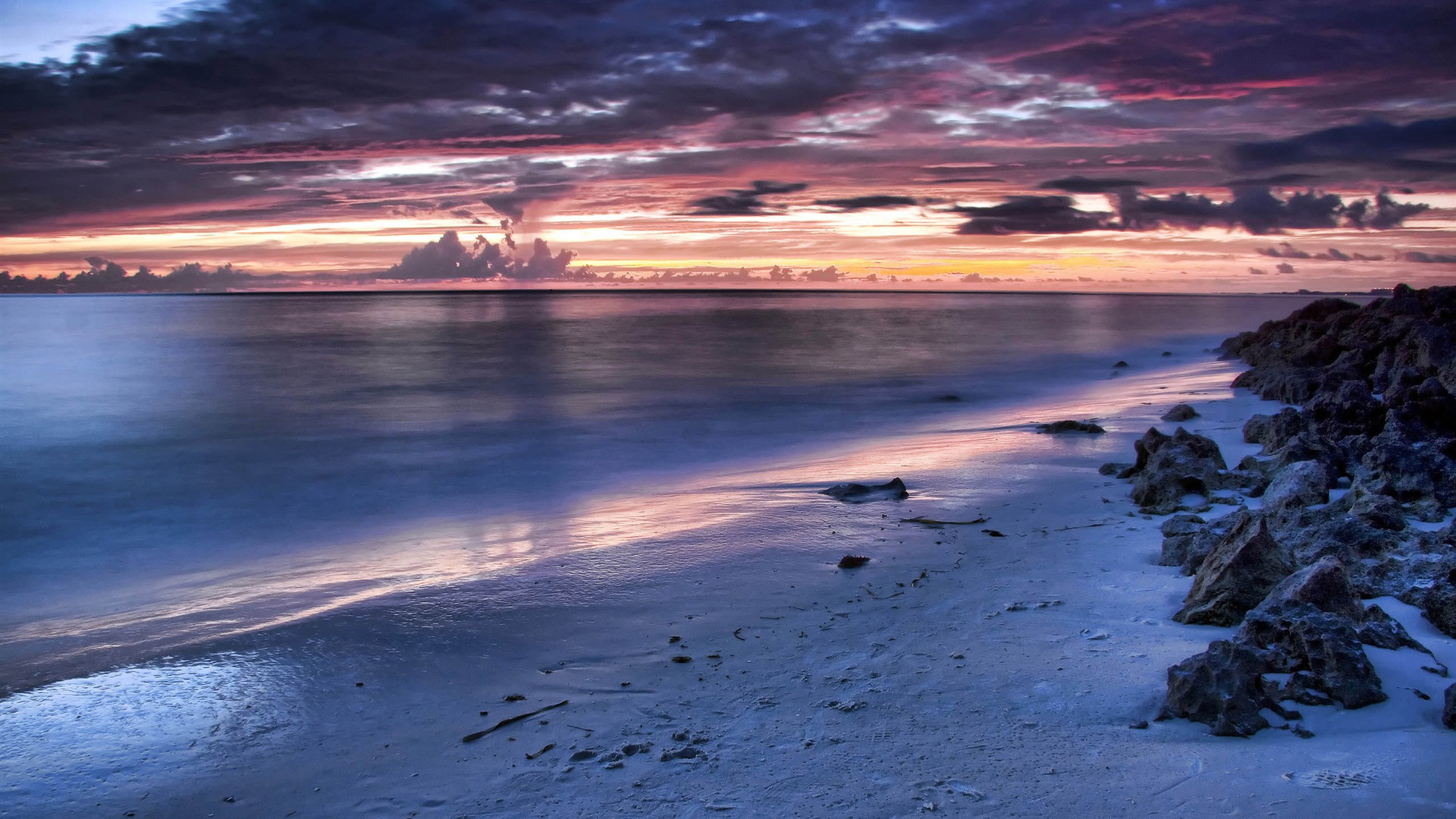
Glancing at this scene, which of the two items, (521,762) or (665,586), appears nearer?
(521,762)

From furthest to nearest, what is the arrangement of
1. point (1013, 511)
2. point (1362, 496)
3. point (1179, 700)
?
point (1013, 511) → point (1362, 496) → point (1179, 700)

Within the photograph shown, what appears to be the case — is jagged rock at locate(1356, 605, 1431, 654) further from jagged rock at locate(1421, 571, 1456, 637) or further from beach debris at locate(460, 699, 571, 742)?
beach debris at locate(460, 699, 571, 742)

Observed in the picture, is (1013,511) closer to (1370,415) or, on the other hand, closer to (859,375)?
(1370,415)

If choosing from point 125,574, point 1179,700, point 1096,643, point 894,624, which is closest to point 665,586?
point 894,624

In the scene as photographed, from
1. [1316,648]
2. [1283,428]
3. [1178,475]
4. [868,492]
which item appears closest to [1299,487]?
[1178,475]

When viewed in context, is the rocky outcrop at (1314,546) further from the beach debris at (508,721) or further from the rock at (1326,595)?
the beach debris at (508,721)

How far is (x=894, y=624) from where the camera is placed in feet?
16.0

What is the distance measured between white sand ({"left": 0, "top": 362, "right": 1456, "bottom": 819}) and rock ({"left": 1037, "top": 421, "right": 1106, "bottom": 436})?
555 centimetres

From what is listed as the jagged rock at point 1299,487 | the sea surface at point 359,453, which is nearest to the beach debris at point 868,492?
the sea surface at point 359,453

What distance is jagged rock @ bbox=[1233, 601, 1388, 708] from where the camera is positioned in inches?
129

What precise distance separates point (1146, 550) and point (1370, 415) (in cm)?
369

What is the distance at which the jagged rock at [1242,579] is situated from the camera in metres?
4.18

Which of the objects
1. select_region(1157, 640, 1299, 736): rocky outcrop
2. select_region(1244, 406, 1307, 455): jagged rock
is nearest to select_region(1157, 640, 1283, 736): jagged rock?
select_region(1157, 640, 1299, 736): rocky outcrop

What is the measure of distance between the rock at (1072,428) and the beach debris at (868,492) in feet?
15.4
